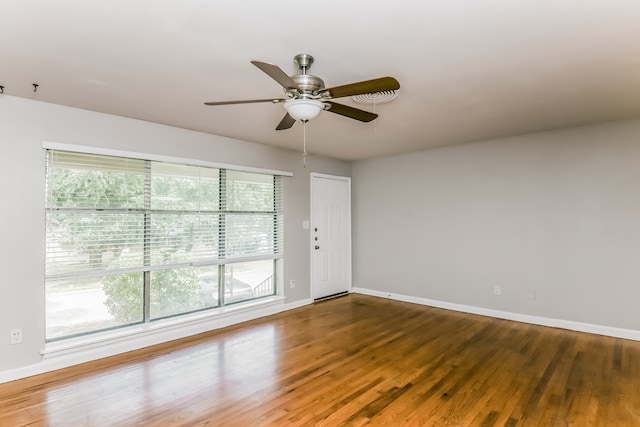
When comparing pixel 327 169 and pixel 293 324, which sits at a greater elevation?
pixel 327 169

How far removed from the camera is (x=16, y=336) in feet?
9.32

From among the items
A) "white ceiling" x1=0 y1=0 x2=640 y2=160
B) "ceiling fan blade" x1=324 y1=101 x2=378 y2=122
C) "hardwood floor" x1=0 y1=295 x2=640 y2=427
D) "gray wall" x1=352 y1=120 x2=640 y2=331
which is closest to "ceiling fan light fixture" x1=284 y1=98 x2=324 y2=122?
"ceiling fan blade" x1=324 y1=101 x2=378 y2=122

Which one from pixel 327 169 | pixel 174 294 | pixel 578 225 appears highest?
pixel 327 169

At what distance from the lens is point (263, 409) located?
234cm

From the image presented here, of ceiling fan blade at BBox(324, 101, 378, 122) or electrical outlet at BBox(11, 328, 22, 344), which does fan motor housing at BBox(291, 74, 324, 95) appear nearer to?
ceiling fan blade at BBox(324, 101, 378, 122)

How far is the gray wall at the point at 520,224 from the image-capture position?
3.68 metres

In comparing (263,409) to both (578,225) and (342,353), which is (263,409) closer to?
(342,353)

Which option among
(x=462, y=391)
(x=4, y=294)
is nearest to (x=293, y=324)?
(x=462, y=391)

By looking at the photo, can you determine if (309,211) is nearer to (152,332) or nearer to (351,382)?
(152,332)

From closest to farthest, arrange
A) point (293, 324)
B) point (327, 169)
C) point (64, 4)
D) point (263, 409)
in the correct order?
point (64, 4)
point (263, 409)
point (293, 324)
point (327, 169)

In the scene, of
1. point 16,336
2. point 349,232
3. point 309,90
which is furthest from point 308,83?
point 349,232

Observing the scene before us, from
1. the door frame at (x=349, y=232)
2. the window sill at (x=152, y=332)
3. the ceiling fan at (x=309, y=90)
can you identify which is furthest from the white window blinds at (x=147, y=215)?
the ceiling fan at (x=309, y=90)

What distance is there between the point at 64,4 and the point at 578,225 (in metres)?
5.01

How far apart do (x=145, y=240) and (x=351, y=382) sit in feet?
→ 8.48
